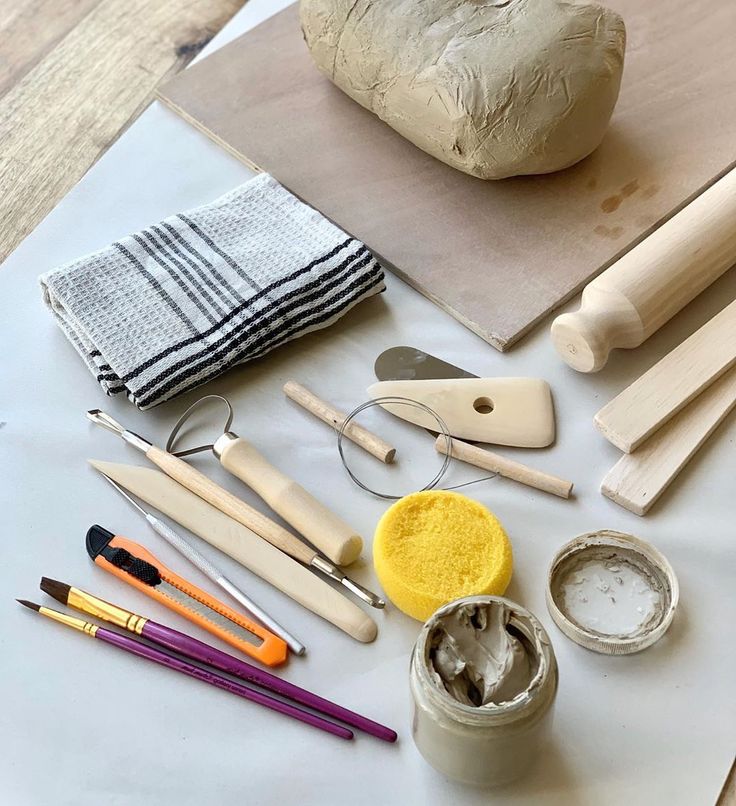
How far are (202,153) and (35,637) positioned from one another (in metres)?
→ 0.54

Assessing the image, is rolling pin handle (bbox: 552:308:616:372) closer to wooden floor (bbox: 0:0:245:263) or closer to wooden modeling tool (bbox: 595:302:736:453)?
wooden modeling tool (bbox: 595:302:736:453)

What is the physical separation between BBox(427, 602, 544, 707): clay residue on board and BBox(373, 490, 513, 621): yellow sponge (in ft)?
0.27

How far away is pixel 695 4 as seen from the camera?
1.06m

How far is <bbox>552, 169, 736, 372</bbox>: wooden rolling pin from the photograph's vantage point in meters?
0.75

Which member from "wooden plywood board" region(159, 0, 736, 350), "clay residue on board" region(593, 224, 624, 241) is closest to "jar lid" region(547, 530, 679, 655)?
"wooden plywood board" region(159, 0, 736, 350)

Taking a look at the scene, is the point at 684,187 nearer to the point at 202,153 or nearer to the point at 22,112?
the point at 202,153

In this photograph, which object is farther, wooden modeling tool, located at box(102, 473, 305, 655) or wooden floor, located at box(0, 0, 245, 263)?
wooden floor, located at box(0, 0, 245, 263)

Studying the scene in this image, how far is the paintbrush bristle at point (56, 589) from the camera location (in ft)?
2.15

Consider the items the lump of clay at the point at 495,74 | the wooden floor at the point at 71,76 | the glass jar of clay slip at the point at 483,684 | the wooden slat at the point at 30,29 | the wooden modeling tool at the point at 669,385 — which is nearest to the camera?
the glass jar of clay slip at the point at 483,684

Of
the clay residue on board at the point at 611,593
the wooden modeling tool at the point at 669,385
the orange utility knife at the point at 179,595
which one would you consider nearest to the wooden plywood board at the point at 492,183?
the wooden modeling tool at the point at 669,385

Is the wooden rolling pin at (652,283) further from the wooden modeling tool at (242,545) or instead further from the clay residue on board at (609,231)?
the wooden modeling tool at (242,545)

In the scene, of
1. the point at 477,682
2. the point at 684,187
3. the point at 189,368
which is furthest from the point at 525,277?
the point at 477,682

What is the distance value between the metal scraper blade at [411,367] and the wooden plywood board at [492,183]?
51mm

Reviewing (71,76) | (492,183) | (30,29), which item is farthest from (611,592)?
(30,29)
